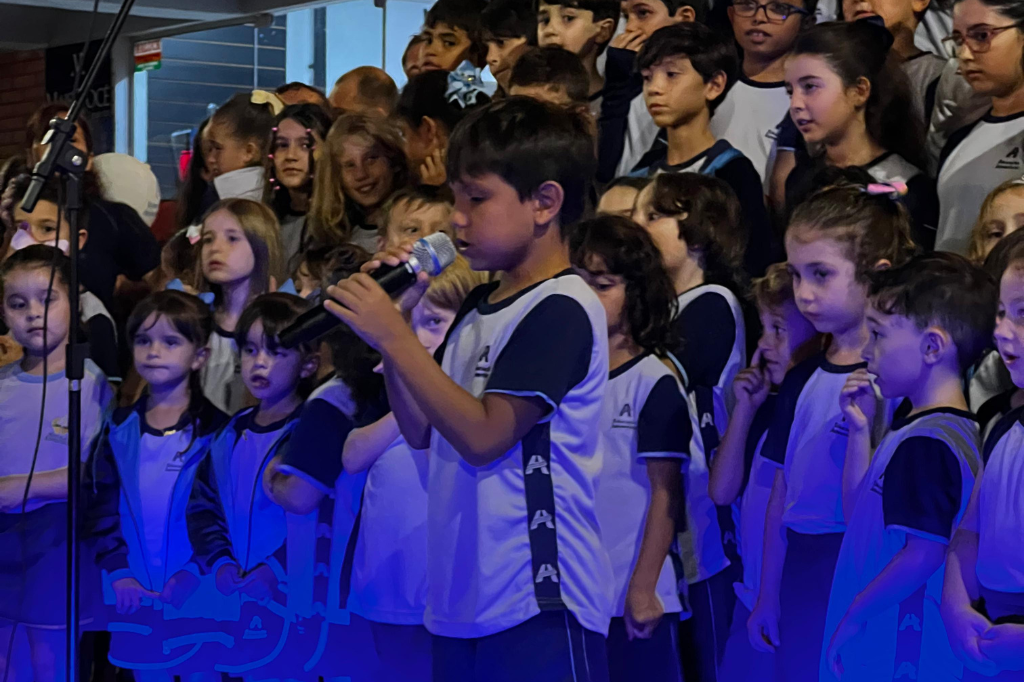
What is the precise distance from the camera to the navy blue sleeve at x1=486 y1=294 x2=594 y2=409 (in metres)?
2.14

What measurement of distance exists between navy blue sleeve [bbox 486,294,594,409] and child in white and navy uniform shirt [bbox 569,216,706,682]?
0.78 meters

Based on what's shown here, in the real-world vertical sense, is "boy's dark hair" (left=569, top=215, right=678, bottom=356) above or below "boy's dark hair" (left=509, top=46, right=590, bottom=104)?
below

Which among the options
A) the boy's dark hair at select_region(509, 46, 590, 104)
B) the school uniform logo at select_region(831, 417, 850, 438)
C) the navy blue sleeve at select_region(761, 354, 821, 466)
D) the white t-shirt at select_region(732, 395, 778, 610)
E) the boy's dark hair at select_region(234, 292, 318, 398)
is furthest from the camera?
the boy's dark hair at select_region(509, 46, 590, 104)

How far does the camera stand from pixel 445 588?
220cm

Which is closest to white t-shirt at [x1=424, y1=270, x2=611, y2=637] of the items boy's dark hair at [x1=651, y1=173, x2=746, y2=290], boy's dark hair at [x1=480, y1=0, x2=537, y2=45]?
boy's dark hair at [x1=651, y1=173, x2=746, y2=290]

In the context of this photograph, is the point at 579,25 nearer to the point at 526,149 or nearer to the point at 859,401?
the point at 859,401

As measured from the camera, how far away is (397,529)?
3.21 meters

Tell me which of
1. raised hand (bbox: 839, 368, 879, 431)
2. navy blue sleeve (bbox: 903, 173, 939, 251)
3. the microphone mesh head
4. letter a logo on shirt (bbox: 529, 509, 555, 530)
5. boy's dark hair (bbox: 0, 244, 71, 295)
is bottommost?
letter a logo on shirt (bbox: 529, 509, 555, 530)

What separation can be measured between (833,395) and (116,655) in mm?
2180

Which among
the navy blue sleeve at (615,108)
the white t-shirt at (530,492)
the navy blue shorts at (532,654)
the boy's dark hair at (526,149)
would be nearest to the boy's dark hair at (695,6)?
the navy blue sleeve at (615,108)

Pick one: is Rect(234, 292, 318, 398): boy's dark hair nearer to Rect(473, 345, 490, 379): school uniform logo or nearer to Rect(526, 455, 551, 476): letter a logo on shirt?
Rect(473, 345, 490, 379): school uniform logo

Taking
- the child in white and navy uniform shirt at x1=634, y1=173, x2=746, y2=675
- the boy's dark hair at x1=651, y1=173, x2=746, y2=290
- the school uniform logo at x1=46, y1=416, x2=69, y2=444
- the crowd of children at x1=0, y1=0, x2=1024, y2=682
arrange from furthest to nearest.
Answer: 1. the school uniform logo at x1=46, y1=416, x2=69, y2=444
2. the boy's dark hair at x1=651, y1=173, x2=746, y2=290
3. the child in white and navy uniform shirt at x1=634, y1=173, x2=746, y2=675
4. the crowd of children at x1=0, y1=0, x2=1024, y2=682

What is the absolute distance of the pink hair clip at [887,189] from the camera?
9.13ft

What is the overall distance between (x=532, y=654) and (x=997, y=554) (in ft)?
2.64
